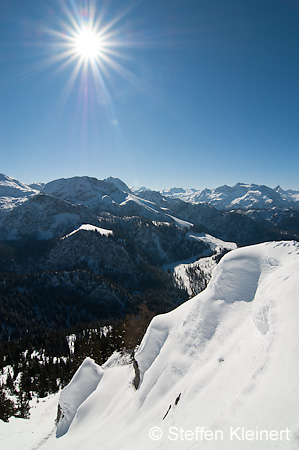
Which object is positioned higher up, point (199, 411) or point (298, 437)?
point (298, 437)

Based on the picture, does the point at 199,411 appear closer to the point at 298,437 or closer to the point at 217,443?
the point at 217,443

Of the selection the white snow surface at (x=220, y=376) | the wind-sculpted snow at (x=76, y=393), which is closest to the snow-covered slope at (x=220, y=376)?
the white snow surface at (x=220, y=376)

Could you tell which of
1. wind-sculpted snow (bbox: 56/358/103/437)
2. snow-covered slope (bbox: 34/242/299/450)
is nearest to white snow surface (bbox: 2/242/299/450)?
snow-covered slope (bbox: 34/242/299/450)

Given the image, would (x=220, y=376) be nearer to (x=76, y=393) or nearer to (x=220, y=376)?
(x=220, y=376)

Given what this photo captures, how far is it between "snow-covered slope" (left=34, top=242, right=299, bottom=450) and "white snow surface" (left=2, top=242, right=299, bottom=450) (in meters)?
0.06

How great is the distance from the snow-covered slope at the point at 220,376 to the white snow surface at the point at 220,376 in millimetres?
64

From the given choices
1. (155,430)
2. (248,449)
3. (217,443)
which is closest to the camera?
(248,449)

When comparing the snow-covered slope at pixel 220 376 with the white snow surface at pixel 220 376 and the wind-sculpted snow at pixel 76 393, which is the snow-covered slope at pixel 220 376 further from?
the wind-sculpted snow at pixel 76 393

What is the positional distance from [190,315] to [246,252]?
10506 mm

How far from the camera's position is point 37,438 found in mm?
31766

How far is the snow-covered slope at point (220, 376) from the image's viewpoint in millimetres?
9547

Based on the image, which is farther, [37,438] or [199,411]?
[37,438]

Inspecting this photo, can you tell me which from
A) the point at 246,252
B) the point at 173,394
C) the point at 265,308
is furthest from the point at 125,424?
the point at 246,252

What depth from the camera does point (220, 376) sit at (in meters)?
14.6
